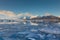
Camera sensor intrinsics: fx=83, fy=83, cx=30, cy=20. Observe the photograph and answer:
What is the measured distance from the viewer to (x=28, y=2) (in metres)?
1.29

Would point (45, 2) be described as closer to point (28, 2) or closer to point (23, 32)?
point (28, 2)

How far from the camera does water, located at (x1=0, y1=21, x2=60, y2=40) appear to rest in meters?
1.26

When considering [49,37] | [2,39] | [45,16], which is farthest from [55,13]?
[2,39]

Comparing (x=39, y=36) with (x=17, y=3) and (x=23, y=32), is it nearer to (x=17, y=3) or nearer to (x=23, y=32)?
(x=23, y=32)

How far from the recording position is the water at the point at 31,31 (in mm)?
1257

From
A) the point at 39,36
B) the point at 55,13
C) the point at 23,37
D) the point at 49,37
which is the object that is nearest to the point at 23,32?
the point at 23,37

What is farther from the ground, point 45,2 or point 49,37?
point 45,2

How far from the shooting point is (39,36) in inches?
50.0

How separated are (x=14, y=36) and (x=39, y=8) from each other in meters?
0.58

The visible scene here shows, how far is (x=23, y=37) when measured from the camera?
1258 millimetres

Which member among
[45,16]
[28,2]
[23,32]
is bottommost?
[23,32]

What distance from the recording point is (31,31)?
127cm

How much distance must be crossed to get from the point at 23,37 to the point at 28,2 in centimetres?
54

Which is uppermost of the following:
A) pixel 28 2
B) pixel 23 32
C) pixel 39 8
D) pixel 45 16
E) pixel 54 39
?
pixel 28 2
